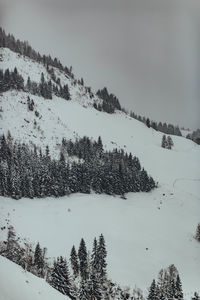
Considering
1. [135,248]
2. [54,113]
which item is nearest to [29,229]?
[135,248]

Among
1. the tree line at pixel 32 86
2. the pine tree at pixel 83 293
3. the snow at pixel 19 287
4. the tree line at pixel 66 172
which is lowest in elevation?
the pine tree at pixel 83 293

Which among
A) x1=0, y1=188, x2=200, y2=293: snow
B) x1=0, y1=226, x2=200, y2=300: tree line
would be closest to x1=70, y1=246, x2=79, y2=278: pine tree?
x1=0, y1=226, x2=200, y2=300: tree line

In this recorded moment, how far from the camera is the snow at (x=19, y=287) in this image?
22.0 metres

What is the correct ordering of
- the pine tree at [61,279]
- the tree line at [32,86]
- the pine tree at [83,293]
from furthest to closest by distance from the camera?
the tree line at [32,86], the pine tree at [83,293], the pine tree at [61,279]

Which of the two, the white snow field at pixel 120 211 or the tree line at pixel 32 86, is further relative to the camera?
the tree line at pixel 32 86

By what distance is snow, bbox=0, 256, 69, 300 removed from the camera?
2200 cm

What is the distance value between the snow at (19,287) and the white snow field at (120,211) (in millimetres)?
34679

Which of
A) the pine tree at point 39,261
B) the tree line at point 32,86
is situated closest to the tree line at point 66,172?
the pine tree at point 39,261

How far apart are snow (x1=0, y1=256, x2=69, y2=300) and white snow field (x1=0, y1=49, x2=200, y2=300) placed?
3468cm

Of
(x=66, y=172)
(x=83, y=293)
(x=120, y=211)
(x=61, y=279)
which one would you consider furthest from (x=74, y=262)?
(x=66, y=172)

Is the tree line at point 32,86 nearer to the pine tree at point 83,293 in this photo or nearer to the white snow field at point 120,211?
the white snow field at point 120,211

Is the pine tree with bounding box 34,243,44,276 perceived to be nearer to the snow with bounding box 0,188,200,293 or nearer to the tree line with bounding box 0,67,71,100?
the snow with bounding box 0,188,200,293

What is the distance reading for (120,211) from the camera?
310 feet

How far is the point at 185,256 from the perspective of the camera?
253 feet
